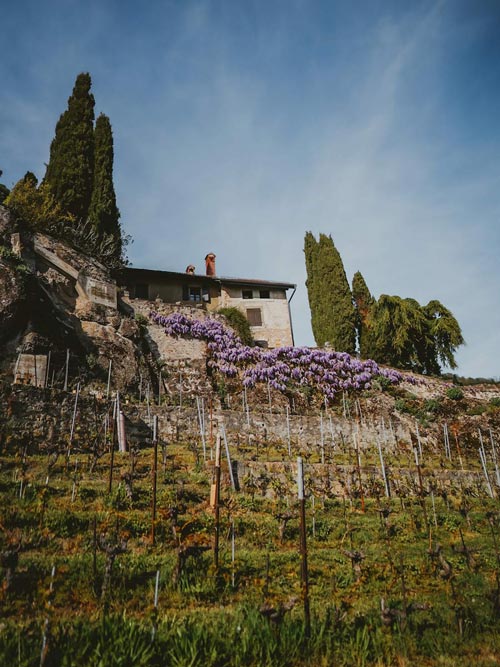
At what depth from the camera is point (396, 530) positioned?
32.6ft

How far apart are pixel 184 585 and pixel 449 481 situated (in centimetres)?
1155

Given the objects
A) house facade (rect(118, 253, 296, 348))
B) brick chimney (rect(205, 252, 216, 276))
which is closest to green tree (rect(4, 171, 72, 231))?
house facade (rect(118, 253, 296, 348))

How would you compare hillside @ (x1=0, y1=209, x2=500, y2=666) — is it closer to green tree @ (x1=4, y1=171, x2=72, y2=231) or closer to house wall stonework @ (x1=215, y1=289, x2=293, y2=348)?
green tree @ (x1=4, y1=171, x2=72, y2=231)

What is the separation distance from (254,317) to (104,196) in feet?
43.1

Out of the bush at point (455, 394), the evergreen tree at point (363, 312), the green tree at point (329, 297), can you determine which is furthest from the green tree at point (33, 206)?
the bush at point (455, 394)

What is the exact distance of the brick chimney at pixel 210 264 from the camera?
36.3 meters

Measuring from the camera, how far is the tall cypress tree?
95.0 ft

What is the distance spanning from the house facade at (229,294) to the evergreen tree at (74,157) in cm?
552

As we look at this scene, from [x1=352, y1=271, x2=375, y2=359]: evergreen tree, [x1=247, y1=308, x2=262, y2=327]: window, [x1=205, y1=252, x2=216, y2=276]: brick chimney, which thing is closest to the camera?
[x1=352, y1=271, x2=375, y2=359]: evergreen tree

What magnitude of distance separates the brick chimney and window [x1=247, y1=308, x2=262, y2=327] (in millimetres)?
4783

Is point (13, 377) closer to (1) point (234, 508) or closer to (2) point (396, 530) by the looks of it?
(1) point (234, 508)

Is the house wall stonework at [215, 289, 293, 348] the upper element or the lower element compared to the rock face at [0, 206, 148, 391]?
upper

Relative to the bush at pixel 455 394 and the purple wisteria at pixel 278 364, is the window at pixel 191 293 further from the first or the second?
the bush at pixel 455 394

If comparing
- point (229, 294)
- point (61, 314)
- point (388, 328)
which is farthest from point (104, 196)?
point (388, 328)
